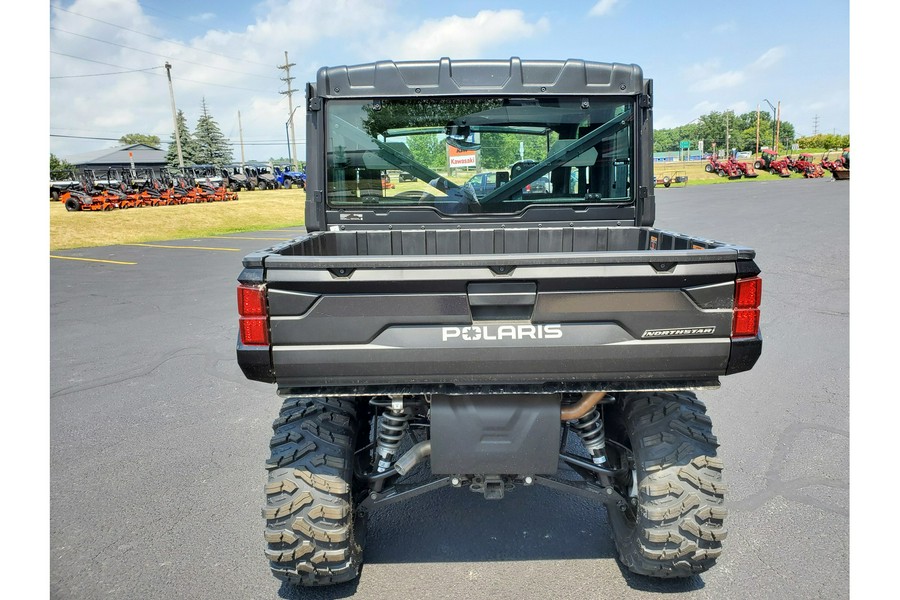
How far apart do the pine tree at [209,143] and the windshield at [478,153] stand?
85.5 m

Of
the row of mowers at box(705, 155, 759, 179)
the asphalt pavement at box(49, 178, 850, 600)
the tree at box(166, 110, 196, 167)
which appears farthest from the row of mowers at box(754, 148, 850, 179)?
the tree at box(166, 110, 196, 167)

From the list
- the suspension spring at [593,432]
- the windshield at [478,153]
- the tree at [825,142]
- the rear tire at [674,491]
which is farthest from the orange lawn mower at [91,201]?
the tree at [825,142]

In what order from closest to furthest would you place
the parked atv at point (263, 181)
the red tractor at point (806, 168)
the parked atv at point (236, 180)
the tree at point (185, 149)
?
the red tractor at point (806, 168) < the parked atv at point (236, 180) < the parked atv at point (263, 181) < the tree at point (185, 149)

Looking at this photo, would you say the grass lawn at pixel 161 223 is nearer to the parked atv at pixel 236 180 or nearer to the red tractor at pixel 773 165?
the parked atv at pixel 236 180

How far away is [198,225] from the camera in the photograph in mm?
22438

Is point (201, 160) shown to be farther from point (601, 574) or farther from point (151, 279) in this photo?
point (601, 574)

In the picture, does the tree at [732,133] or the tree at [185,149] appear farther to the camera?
the tree at [732,133]

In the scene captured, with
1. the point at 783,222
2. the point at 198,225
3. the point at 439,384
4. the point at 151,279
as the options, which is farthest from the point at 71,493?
the point at 198,225

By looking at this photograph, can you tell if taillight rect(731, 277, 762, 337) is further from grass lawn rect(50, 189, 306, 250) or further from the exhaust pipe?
grass lawn rect(50, 189, 306, 250)

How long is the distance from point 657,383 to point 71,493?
143 inches

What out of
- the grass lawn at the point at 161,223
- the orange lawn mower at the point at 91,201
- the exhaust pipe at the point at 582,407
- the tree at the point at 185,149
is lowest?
the exhaust pipe at the point at 582,407

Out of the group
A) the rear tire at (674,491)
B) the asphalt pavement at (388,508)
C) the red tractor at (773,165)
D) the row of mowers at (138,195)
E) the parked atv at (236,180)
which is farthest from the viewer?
the red tractor at (773,165)

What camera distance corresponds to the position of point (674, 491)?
2.60m

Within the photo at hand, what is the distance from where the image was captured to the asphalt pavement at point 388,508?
2.91 meters
